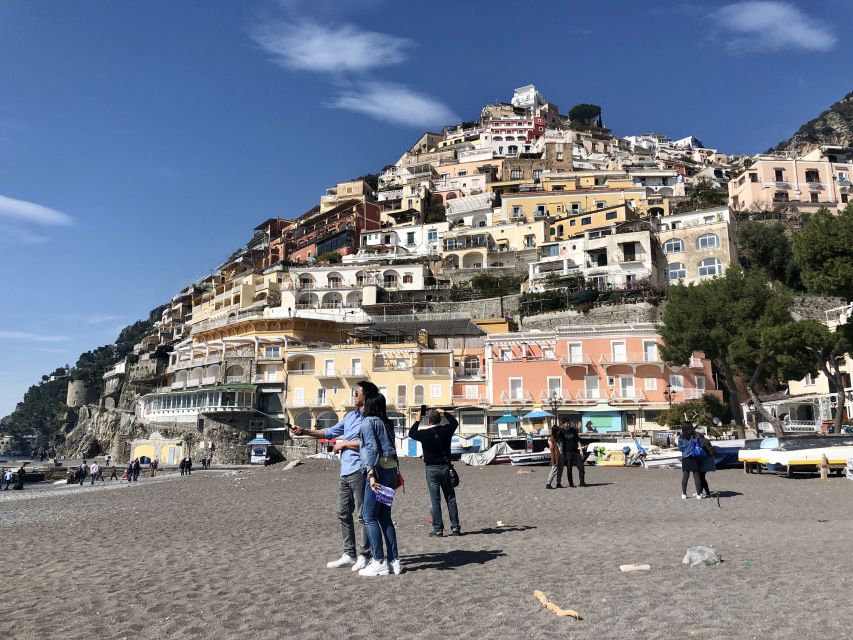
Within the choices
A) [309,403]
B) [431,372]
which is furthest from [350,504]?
[309,403]

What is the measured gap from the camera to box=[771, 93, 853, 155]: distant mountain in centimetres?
12225

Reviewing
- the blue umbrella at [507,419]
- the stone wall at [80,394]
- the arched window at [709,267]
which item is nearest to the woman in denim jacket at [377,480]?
the blue umbrella at [507,419]

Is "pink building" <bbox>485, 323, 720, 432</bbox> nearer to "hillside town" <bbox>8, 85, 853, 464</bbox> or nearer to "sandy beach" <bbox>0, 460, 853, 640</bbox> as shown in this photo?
"hillside town" <bbox>8, 85, 853, 464</bbox>

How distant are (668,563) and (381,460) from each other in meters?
3.30

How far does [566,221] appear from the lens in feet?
213

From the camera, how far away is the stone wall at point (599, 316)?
47.8 m

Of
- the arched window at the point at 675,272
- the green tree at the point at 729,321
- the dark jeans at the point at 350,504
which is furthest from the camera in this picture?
the arched window at the point at 675,272

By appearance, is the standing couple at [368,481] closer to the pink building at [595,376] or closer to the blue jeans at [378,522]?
the blue jeans at [378,522]

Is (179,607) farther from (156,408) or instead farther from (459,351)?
(156,408)

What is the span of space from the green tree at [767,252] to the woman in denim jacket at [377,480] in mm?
57276

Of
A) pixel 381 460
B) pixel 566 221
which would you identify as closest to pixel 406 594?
pixel 381 460

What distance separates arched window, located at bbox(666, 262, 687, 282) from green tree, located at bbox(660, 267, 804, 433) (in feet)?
55.4

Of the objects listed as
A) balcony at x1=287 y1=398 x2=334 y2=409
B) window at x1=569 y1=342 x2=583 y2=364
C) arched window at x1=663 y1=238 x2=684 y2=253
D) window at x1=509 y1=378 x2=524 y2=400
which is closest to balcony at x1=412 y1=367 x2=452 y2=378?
window at x1=509 y1=378 x2=524 y2=400

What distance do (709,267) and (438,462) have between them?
48879mm
